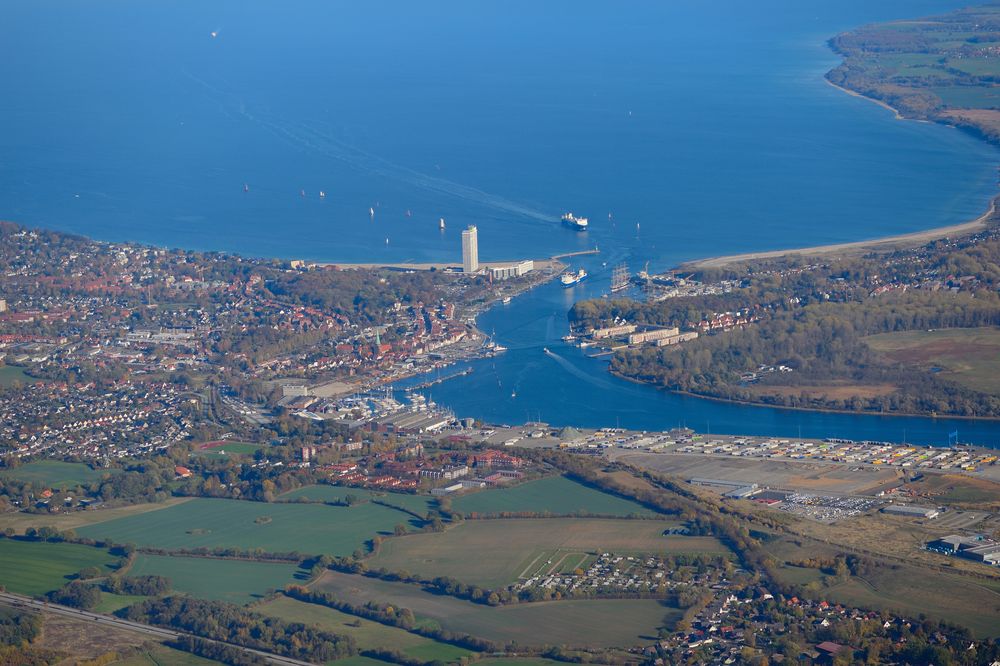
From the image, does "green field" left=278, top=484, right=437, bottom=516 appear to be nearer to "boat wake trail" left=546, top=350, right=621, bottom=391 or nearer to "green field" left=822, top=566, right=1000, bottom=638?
"boat wake trail" left=546, top=350, right=621, bottom=391

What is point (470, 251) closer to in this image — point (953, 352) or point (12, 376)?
point (12, 376)

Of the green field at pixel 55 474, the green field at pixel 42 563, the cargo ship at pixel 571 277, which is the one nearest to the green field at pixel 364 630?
the green field at pixel 42 563

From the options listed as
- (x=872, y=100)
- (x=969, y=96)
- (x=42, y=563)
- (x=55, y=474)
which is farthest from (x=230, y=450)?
(x=969, y=96)

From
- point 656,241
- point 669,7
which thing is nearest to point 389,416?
point 656,241

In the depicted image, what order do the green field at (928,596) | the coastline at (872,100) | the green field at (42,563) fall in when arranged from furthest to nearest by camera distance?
the coastline at (872,100), the green field at (42,563), the green field at (928,596)

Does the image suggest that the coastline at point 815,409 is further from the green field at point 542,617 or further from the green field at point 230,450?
the green field at point 542,617

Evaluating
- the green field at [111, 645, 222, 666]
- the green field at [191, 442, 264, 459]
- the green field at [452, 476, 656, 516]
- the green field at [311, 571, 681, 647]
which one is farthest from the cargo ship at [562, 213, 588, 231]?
the green field at [111, 645, 222, 666]
